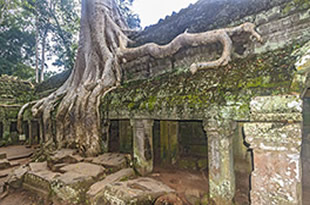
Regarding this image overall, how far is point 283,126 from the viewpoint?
1941mm

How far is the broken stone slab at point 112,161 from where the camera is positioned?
4.02 metres

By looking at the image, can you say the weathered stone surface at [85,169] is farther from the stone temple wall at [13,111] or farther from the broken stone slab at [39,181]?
the stone temple wall at [13,111]

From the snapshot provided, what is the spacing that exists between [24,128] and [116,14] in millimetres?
8739

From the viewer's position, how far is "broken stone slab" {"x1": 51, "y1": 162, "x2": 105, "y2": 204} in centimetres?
320

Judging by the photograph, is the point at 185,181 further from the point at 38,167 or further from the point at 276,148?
the point at 38,167

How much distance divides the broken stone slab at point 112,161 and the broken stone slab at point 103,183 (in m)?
0.21

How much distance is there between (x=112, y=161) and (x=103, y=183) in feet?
2.79

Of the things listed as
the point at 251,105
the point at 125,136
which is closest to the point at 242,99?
the point at 251,105

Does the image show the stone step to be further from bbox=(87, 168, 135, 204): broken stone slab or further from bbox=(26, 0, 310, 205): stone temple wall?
bbox=(26, 0, 310, 205): stone temple wall

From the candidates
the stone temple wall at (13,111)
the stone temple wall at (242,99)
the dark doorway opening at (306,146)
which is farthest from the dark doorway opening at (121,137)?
the stone temple wall at (13,111)

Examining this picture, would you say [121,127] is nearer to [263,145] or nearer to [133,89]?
[133,89]

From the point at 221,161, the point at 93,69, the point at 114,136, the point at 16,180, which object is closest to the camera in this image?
the point at 221,161

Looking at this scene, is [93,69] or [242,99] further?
[93,69]

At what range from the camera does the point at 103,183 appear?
11.1ft
